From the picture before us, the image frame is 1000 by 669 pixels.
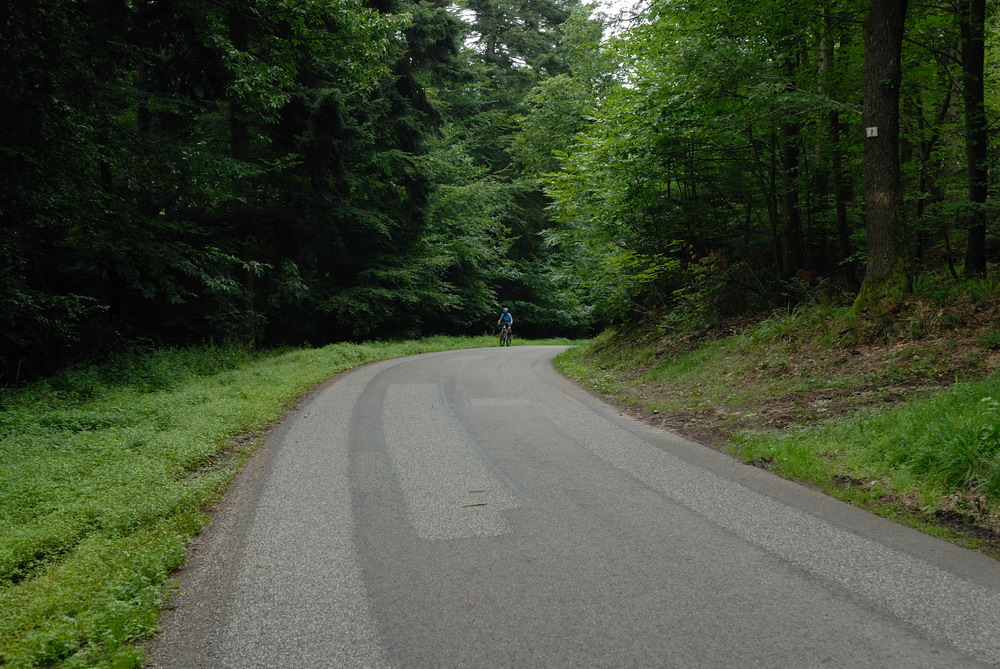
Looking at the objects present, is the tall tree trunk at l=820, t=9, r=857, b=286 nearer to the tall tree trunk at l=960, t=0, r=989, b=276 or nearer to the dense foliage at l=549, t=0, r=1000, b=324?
the dense foliage at l=549, t=0, r=1000, b=324

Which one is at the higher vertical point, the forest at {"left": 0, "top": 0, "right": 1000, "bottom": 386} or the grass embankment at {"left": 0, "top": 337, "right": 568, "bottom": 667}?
the forest at {"left": 0, "top": 0, "right": 1000, "bottom": 386}

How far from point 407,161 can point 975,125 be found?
53.3ft

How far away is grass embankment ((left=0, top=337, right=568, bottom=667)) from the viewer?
299cm

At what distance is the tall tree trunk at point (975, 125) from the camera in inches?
341

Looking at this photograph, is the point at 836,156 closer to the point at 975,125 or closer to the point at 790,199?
the point at 790,199

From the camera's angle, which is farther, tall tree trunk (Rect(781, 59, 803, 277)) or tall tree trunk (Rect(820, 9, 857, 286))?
tall tree trunk (Rect(781, 59, 803, 277))

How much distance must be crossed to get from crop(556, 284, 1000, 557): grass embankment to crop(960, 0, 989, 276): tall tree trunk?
1.72m

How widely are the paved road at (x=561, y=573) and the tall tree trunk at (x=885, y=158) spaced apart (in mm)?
4240

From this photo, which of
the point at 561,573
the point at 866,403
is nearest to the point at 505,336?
the point at 866,403

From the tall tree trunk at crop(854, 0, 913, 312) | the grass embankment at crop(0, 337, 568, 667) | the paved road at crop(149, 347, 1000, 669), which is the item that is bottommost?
the paved road at crop(149, 347, 1000, 669)

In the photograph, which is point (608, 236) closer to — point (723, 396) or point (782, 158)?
point (782, 158)

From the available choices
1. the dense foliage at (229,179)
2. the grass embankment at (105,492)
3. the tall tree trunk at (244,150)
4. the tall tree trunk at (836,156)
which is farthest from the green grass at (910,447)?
the tall tree trunk at (244,150)

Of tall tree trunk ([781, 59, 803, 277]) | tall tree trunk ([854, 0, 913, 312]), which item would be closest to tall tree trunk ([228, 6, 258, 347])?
tall tree trunk ([781, 59, 803, 277])

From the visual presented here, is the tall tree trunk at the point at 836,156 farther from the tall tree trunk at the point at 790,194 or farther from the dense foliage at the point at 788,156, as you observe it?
the tall tree trunk at the point at 790,194
